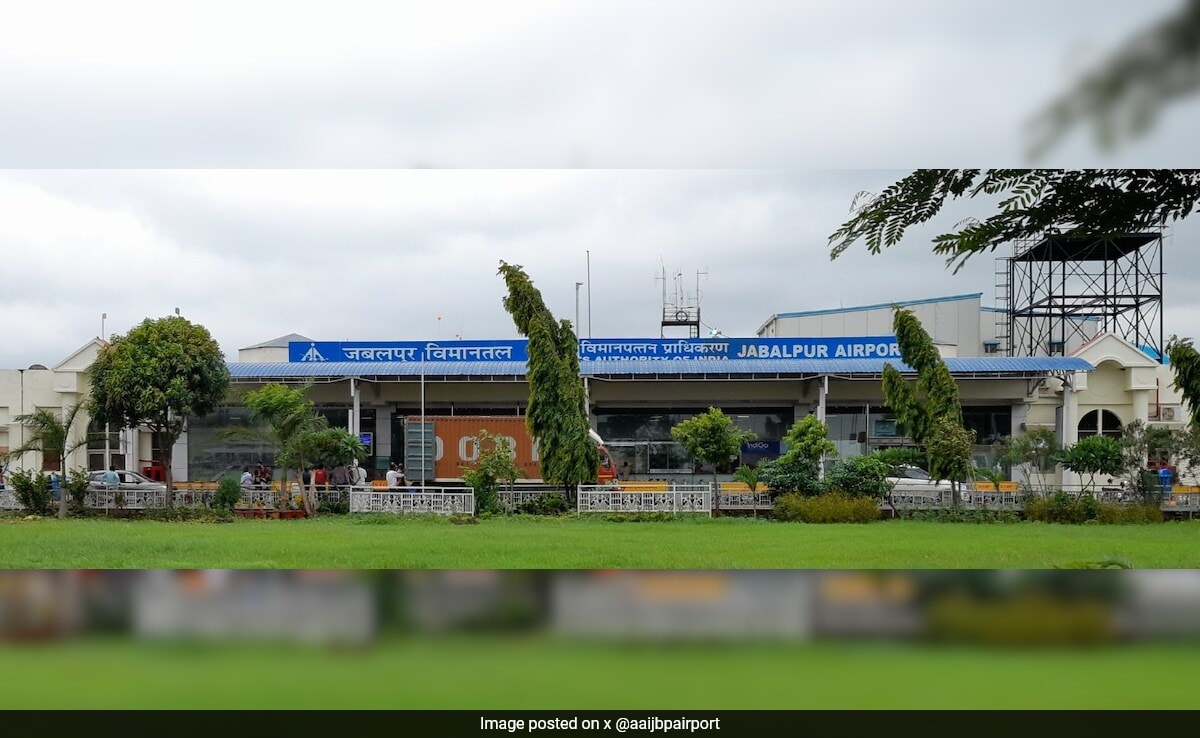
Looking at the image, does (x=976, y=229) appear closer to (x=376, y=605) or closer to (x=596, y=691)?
(x=596, y=691)

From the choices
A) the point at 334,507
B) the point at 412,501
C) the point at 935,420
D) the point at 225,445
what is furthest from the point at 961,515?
the point at 225,445

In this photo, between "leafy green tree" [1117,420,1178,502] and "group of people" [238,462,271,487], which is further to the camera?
"group of people" [238,462,271,487]

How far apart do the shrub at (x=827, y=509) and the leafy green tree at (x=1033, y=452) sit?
1966mm

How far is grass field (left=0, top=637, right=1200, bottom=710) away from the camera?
180 inches

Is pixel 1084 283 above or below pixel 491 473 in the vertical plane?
above

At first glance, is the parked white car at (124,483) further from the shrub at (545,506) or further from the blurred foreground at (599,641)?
the blurred foreground at (599,641)

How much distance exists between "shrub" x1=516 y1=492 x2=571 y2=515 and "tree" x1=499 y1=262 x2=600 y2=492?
30 centimetres

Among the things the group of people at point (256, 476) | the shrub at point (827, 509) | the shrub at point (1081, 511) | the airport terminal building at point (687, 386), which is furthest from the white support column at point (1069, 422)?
the group of people at point (256, 476)

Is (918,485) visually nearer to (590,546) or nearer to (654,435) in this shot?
(654,435)

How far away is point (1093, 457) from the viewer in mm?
11492

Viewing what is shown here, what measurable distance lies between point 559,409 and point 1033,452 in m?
6.89

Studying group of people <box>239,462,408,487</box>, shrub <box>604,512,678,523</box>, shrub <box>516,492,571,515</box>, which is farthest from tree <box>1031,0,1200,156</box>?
group of people <box>239,462,408,487</box>

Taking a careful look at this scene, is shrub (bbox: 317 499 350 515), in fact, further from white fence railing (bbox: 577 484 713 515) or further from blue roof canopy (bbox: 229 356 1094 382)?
white fence railing (bbox: 577 484 713 515)

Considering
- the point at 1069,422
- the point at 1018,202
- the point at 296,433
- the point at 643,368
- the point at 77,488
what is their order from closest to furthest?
1. the point at 1018,202
2. the point at 77,488
3. the point at 643,368
4. the point at 1069,422
5. the point at 296,433
